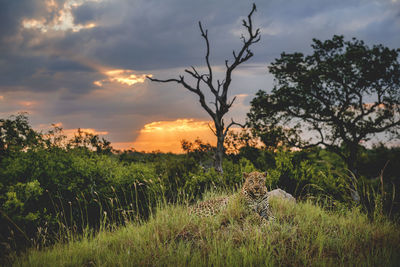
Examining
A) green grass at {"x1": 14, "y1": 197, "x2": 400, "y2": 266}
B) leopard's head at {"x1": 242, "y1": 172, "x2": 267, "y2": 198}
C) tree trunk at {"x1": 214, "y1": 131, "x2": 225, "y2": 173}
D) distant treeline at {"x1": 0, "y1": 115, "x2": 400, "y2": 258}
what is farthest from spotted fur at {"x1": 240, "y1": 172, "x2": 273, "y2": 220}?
tree trunk at {"x1": 214, "y1": 131, "x2": 225, "y2": 173}

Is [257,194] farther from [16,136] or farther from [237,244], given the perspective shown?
[16,136]

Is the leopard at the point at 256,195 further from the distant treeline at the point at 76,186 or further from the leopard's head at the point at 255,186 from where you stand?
the distant treeline at the point at 76,186

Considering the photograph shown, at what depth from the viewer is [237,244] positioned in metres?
5.69

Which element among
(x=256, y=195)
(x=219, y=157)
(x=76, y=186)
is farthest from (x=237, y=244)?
(x=219, y=157)

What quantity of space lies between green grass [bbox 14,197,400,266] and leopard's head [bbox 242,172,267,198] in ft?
1.21

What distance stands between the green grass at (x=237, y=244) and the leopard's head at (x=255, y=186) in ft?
1.21

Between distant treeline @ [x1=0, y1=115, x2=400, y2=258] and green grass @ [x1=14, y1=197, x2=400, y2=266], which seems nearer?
green grass @ [x1=14, y1=197, x2=400, y2=266]

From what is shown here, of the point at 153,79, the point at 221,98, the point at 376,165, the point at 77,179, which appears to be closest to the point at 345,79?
the point at 376,165

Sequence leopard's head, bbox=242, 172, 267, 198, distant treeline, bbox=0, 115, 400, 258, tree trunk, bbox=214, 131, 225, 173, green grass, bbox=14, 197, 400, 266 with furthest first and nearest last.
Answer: tree trunk, bbox=214, 131, 225, 173, distant treeline, bbox=0, 115, 400, 258, leopard's head, bbox=242, 172, 267, 198, green grass, bbox=14, 197, 400, 266

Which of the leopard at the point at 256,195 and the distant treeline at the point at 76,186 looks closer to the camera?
the leopard at the point at 256,195

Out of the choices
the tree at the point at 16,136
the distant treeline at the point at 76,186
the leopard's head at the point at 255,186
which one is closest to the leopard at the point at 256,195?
the leopard's head at the point at 255,186

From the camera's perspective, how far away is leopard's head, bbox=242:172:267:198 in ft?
22.1

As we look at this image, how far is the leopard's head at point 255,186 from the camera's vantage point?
6746mm

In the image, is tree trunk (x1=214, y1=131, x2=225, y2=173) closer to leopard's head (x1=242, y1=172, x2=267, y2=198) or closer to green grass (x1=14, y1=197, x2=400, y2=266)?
green grass (x1=14, y1=197, x2=400, y2=266)
